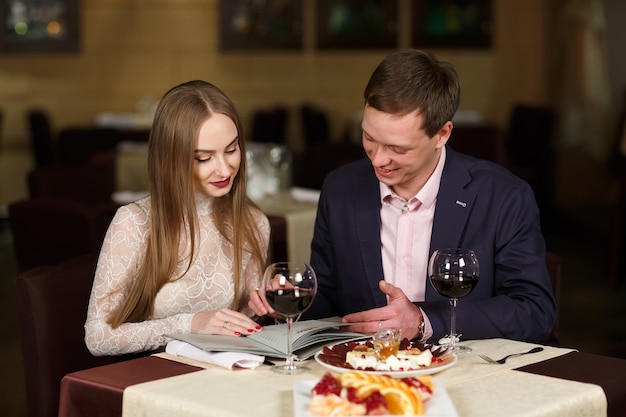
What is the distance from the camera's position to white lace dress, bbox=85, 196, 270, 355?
2695 millimetres

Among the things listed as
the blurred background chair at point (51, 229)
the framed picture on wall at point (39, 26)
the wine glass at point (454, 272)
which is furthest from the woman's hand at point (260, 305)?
the framed picture on wall at point (39, 26)

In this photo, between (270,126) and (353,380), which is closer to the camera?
(353,380)

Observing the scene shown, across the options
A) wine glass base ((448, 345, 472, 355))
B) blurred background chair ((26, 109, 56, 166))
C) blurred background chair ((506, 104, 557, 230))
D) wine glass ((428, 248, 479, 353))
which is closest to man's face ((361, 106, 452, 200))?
wine glass ((428, 248, 479, 353))

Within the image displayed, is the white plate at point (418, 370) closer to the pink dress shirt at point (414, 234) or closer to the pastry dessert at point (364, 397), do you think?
the pastry dessert at point (364, 397)

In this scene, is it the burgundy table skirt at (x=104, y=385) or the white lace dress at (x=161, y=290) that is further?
the white lace dress at (x=161, y=290)

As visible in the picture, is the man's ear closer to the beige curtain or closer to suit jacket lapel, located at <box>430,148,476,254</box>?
suit jacket lapel, located at <box>430,148,476,254</box>

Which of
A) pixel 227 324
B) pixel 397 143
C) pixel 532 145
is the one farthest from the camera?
pixel 532 145

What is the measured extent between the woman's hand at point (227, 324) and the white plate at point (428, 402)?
468 mm

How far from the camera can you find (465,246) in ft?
9.36

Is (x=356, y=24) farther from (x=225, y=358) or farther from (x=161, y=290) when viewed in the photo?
(x=225, y=358)

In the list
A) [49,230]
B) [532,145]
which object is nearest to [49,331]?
[49,230]

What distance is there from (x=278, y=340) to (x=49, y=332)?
70cm

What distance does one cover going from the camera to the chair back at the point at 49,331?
2.76m

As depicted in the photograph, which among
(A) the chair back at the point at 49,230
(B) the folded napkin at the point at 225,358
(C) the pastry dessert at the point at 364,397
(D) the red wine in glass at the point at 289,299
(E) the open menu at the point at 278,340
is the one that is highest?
(D) the red wine in glass at the point at 289,299
